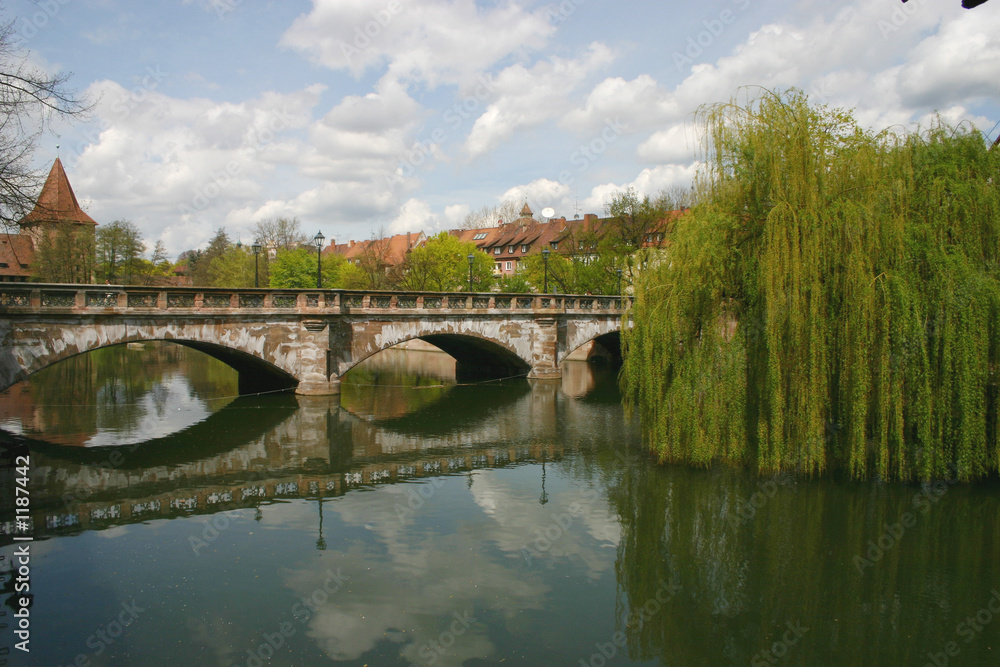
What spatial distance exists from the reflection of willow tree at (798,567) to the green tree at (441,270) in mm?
36402

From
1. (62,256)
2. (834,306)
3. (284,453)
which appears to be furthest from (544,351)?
(62,256)

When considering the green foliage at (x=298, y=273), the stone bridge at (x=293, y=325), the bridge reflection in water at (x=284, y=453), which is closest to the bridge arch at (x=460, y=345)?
the stone bridge at (x=293, y=325)

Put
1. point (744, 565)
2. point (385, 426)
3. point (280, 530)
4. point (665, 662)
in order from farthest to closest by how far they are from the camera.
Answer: point (385, 426)
point (280, 530)
point (744, 565)
point (665, 662)

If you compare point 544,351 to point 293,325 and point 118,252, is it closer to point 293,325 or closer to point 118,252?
point 293,325

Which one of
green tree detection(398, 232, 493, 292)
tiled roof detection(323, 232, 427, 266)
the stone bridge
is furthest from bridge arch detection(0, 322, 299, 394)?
tiled roof detection(323, 232, 427, 266)

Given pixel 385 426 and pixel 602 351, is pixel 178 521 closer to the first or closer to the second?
pixel 385 426

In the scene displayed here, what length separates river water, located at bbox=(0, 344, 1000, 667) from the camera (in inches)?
313

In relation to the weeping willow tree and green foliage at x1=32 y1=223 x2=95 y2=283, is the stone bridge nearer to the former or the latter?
the weeping willow tree

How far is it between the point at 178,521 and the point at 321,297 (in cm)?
1257

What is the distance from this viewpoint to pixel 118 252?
54.3 meters

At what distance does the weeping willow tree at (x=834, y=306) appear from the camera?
11.9 m

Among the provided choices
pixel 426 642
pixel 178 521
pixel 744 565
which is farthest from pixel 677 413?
pixel 178 521

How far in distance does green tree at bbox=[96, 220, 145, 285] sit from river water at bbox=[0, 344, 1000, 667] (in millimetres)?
40255

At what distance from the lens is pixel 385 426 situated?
21.0 metres
